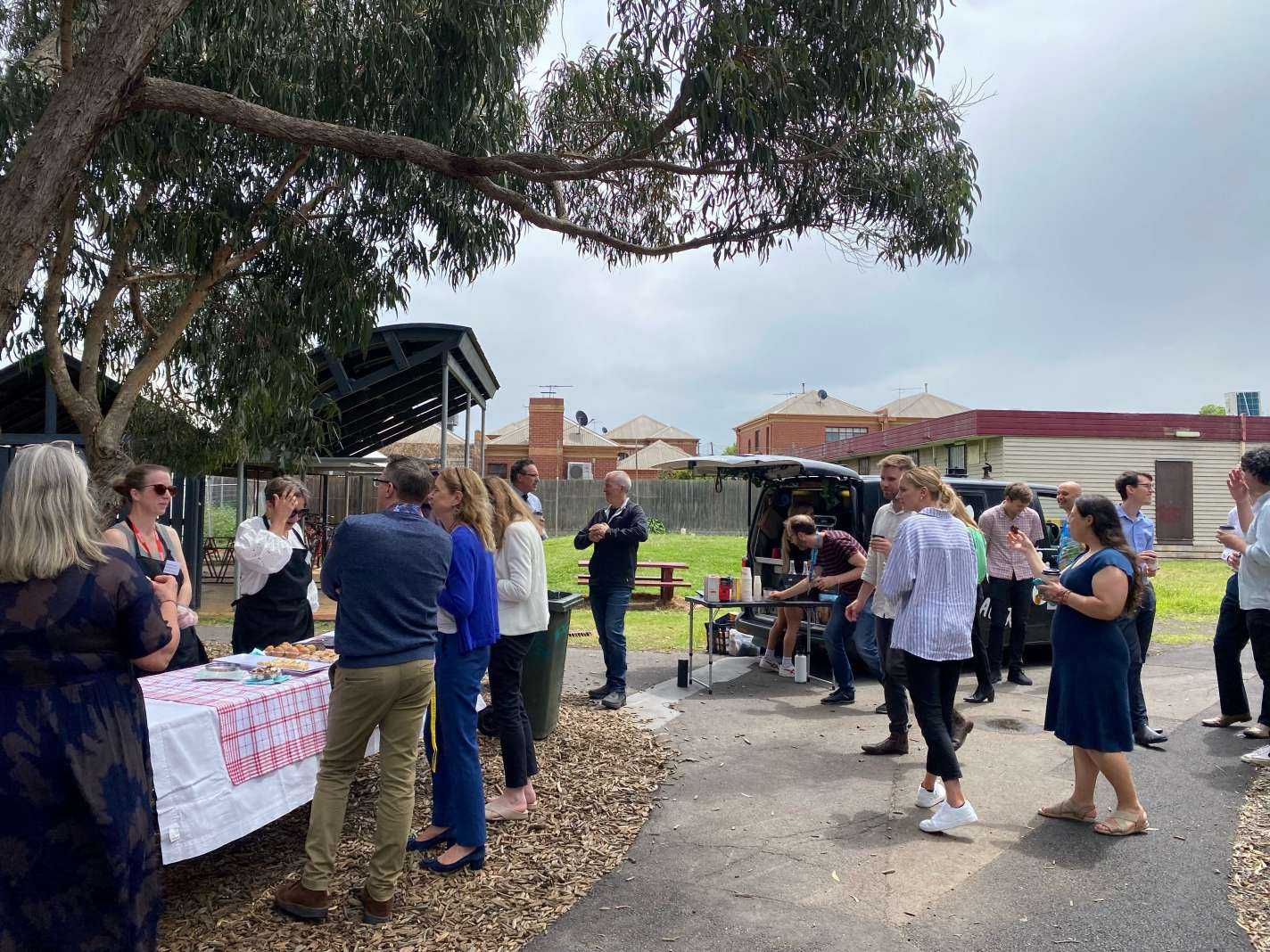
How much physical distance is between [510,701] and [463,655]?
0.71 meters

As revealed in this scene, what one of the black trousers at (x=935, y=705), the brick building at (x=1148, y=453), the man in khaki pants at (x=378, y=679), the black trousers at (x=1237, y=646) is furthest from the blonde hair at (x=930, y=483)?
the brick building at (x=1148, y=453)

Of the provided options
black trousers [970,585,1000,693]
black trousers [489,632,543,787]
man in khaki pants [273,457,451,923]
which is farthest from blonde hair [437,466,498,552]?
black trousers [970,585,1000,693]

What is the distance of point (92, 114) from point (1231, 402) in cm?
4686

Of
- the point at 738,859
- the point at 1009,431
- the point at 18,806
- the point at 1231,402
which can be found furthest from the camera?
the point at 1231,402

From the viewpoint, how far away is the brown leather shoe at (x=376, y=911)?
370cm

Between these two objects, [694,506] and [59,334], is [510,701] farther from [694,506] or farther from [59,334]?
[694,506]

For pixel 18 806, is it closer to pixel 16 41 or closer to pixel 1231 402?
pixel 16 41

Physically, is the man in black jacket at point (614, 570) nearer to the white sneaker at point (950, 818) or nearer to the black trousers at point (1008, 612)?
the white sneaker at point (950, 818)

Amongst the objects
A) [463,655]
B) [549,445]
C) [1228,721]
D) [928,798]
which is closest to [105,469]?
[463,655]

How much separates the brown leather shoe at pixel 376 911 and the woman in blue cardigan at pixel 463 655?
1.55 ft

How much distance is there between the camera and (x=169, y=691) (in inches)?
154

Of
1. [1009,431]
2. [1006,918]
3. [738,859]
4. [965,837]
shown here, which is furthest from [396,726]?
[1009,431]

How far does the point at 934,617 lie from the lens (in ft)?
15.9

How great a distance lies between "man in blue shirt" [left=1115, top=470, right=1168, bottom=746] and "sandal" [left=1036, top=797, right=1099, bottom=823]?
1.43 metres
